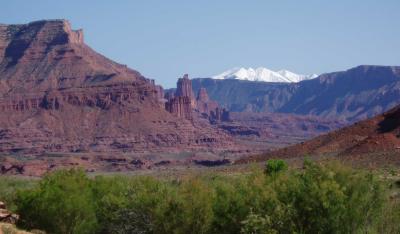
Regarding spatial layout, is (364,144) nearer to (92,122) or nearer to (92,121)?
(92,122)

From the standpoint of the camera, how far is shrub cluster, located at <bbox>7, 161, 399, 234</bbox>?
1157 inches

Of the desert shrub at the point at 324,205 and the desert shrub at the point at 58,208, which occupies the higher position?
the desert shrub at the point at 324,205

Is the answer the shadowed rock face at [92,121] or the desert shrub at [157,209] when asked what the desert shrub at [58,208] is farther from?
the shadowed rock face at [92,121]

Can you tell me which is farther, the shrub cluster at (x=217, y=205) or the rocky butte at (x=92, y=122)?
the rocky butte at (x=92, y=122)

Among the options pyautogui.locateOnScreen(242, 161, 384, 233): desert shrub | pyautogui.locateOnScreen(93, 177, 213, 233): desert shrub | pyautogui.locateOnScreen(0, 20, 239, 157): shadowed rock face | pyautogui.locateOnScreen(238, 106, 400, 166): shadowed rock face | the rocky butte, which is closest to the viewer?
pyautogui.locateOnScreen(242, 161, 384, 233): desert shrub

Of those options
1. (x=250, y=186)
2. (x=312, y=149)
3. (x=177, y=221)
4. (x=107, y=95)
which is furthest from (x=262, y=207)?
(x=107, y=95)

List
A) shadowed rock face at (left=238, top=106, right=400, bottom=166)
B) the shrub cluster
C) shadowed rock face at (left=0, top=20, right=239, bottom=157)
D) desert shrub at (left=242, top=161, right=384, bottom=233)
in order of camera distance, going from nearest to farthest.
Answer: desert shrub at (left=242, top=161, right=384, bottom=233) → the shrub cluster → shadowed rock face at (left=238, top=106, right=400, bottom=166) → shadowed rock face at (left=0, top=20, right=239, bottom=157)

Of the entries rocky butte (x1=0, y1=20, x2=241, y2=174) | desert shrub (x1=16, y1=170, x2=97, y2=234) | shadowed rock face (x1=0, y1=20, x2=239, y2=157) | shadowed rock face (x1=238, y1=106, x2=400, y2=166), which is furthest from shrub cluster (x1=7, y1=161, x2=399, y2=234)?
shadowed rock face (x1=0, y1=20, x2=239, y2=157)

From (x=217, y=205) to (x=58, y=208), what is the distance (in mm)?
9848

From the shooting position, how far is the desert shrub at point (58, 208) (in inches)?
1539

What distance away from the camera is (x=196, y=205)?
1318 inches

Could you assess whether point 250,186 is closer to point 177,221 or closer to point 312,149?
point 177,221

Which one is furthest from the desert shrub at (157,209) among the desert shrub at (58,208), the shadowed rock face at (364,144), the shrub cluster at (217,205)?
the shadowed rock face at (364,144)

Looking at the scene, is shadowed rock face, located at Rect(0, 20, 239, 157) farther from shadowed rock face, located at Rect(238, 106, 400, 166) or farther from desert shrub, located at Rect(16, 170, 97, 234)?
desert shrub, located at Rect(16, 170, 97, 234)
